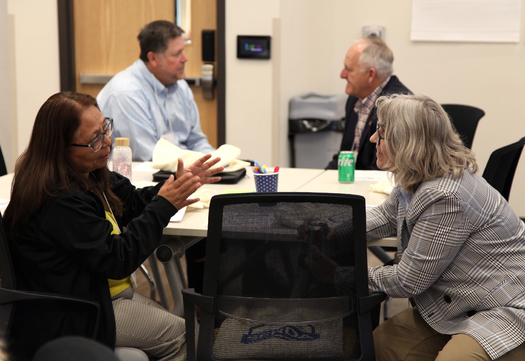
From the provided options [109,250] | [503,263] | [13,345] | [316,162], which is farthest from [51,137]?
[316,162]

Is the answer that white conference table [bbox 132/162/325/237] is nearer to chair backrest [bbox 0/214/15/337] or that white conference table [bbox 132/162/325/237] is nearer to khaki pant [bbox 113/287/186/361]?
khaki pant [bbox 113/287/186/361]

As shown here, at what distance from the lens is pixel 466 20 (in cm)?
420

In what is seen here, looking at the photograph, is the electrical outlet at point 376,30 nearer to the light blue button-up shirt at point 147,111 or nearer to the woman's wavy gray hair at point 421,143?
the light blue button-up shirt at point 147,111

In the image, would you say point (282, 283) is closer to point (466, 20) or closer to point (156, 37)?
point (156, 37)

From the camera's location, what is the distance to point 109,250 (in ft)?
4.49

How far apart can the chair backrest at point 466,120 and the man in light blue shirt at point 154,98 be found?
143 centimetres

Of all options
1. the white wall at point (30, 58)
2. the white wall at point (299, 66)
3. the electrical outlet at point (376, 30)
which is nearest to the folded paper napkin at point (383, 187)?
the white wall at point (299, 66)

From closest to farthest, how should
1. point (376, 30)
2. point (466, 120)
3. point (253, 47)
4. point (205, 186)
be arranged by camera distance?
1. point (205, 186)
2. point (466, 120)
3. point (253, 47)
4. point (376, 30)

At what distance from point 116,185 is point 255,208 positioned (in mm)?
718

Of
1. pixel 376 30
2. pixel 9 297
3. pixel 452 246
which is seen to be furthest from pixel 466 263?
pixel 376 30

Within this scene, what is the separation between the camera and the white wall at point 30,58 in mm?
4141

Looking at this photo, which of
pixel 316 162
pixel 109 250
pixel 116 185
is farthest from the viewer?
pixel 316 162

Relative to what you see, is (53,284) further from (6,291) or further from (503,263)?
(503,263)

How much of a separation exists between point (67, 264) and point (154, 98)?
6.31 feet
